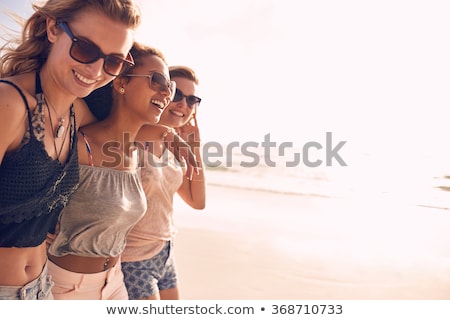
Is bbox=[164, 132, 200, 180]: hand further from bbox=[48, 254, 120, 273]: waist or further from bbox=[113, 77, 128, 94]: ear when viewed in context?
bbox=[48, 254, 120, 273]: waist

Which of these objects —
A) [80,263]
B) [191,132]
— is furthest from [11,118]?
[191,132]

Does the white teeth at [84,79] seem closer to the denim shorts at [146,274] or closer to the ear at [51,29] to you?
the ear at [51,29]

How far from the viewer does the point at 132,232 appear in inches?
115

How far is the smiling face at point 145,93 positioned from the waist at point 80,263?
3.16 feet

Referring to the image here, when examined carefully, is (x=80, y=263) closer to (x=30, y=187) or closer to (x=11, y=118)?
(x=30, y=187)

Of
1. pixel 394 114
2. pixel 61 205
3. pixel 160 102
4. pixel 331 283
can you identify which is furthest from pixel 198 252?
pixel 394 114

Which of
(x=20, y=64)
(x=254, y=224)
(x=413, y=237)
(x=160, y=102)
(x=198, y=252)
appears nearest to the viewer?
(x=20, y=64)

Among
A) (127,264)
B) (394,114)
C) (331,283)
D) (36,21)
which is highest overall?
(394,114)

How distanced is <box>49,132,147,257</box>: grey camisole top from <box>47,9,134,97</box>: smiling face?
1.88 ft

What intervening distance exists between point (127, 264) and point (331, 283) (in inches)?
170

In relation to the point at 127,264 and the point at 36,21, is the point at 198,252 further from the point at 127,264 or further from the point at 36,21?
the point at 36,21

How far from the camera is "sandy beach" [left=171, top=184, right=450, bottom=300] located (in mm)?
6035

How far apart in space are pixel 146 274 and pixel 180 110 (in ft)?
4.61

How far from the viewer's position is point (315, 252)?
7.65 m
